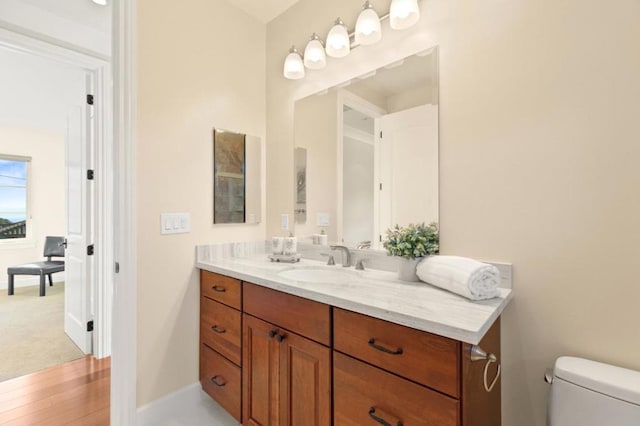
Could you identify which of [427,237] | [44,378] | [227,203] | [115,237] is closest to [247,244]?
[227,203]

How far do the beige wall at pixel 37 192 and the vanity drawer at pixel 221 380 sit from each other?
4.70 m

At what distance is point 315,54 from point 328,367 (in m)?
1.71

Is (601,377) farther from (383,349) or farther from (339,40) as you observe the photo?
(339,40)

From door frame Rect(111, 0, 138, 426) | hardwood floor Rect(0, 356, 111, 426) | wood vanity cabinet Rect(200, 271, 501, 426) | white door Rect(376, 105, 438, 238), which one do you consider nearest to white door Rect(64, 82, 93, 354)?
hardwood floor Rect(0, 356, 111, 426)

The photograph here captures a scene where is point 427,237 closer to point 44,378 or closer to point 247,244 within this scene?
point 247,244

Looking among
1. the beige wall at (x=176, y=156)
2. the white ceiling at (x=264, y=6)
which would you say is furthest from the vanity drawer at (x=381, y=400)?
the white ceiling at (x=264, y=6)

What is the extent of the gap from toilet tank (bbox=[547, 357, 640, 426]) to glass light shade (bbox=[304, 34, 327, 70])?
72.8 inches

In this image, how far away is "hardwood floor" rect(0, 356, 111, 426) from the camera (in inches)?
69.5

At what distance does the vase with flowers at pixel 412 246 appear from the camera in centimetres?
135

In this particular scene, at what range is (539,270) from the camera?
1.17 meters

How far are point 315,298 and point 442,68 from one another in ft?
3.90

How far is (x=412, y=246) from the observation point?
1351 millimetres

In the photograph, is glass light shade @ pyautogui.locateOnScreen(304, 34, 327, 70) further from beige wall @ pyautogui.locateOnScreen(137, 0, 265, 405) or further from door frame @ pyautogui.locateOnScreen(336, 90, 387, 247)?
beige wall @ pyautogui.locateOnScreen(137, 0, 265, 405)

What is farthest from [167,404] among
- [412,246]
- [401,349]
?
[412,246]
